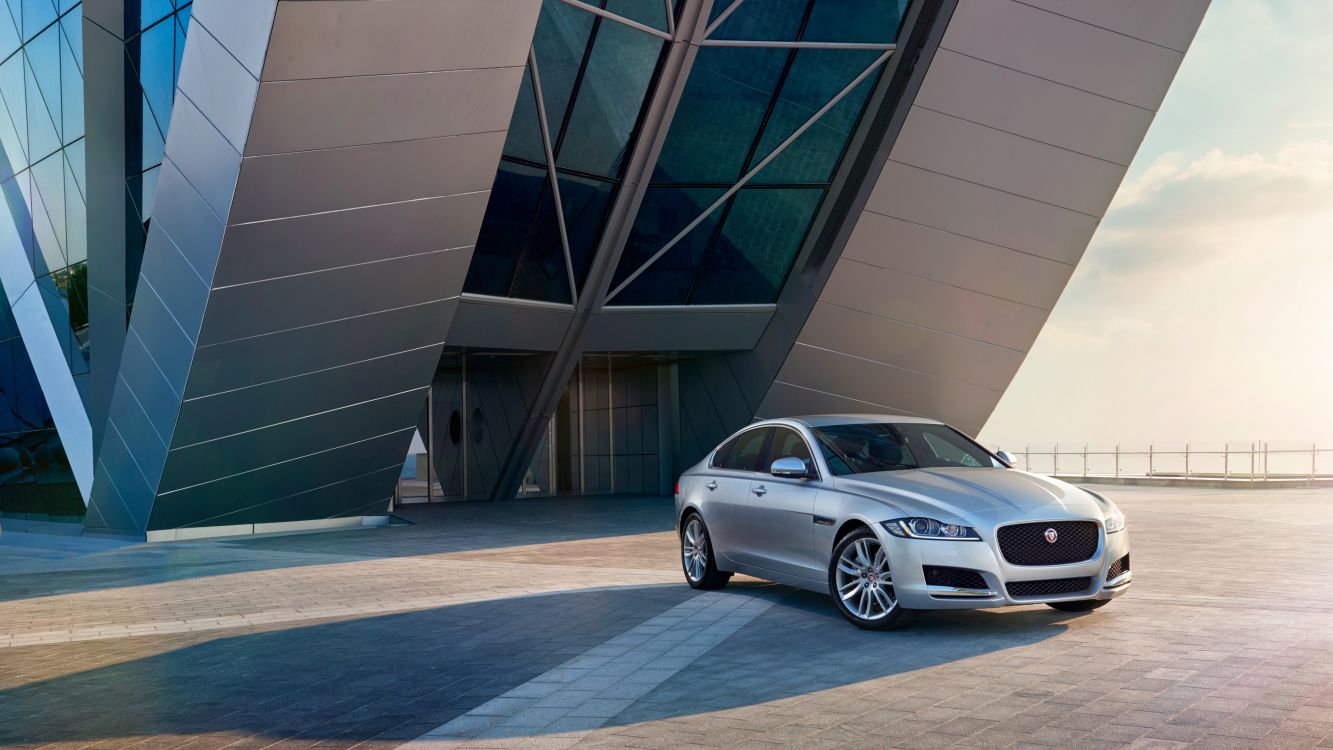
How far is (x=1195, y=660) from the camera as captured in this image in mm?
6941

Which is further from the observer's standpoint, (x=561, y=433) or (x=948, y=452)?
(x=561, y=433)

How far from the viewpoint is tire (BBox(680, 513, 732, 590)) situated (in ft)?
34.6

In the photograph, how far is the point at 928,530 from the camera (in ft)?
26.4

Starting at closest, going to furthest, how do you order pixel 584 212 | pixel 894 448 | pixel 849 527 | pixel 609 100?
pixel 849 527 < pixel 894 448 < pixel 609 100 < pixel 584 212

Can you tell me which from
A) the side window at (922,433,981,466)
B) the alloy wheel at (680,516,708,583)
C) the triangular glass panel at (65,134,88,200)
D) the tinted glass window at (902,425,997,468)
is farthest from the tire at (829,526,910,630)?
the triangular glass panel at (65,134,88,200)

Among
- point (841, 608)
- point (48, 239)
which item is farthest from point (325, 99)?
point (48, 239)

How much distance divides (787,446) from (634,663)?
316 centimetres

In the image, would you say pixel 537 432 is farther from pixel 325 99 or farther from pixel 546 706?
pixel 546 706

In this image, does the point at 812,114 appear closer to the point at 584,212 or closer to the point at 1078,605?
the point at 584,212

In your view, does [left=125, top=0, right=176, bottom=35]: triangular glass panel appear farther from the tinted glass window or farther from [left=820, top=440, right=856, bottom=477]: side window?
the tinted glass window

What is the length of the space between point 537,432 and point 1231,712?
73.5 ft

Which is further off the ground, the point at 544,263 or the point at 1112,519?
the point at 544,263

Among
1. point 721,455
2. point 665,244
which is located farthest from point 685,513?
point 665,244

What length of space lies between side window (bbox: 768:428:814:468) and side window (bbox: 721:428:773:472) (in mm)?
147
